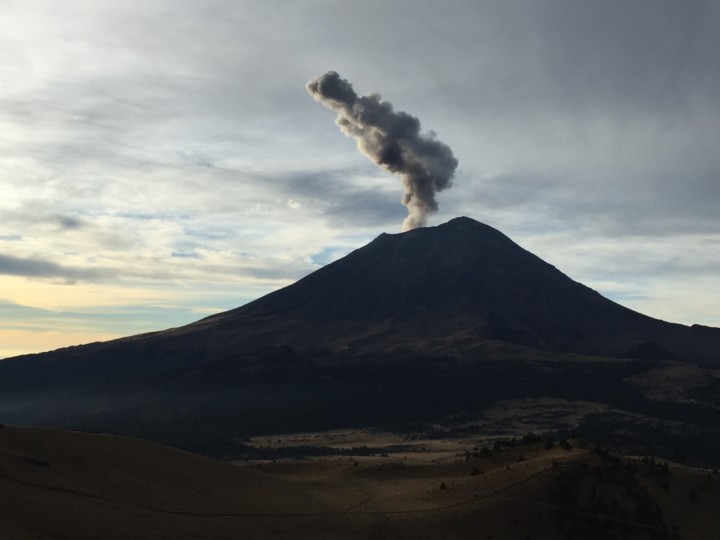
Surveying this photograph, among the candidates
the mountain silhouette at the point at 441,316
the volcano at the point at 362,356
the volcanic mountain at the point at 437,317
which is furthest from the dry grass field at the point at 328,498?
the mountain silhouette at the point at 441,316

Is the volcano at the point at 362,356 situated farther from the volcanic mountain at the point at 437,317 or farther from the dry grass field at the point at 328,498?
the dry grass field at the point at 328,498

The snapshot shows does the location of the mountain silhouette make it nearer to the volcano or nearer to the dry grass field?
the volcano

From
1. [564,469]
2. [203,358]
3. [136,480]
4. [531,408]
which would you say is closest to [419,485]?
[564,469]

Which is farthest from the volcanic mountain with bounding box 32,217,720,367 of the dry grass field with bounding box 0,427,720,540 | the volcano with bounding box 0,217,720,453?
the dry grass field with bounding box 0,427,720,540

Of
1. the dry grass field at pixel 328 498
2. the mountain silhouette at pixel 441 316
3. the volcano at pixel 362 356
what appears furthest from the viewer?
the mountain silhouette at pixel 441 316

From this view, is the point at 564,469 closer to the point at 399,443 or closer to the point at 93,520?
the point at 93,520

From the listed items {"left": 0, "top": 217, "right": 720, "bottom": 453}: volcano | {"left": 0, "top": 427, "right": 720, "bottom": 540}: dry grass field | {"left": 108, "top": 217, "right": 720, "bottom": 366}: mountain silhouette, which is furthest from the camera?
{"left": 108, "top": 217, "right": 720, "bottom": 366}: mountain silhouette
